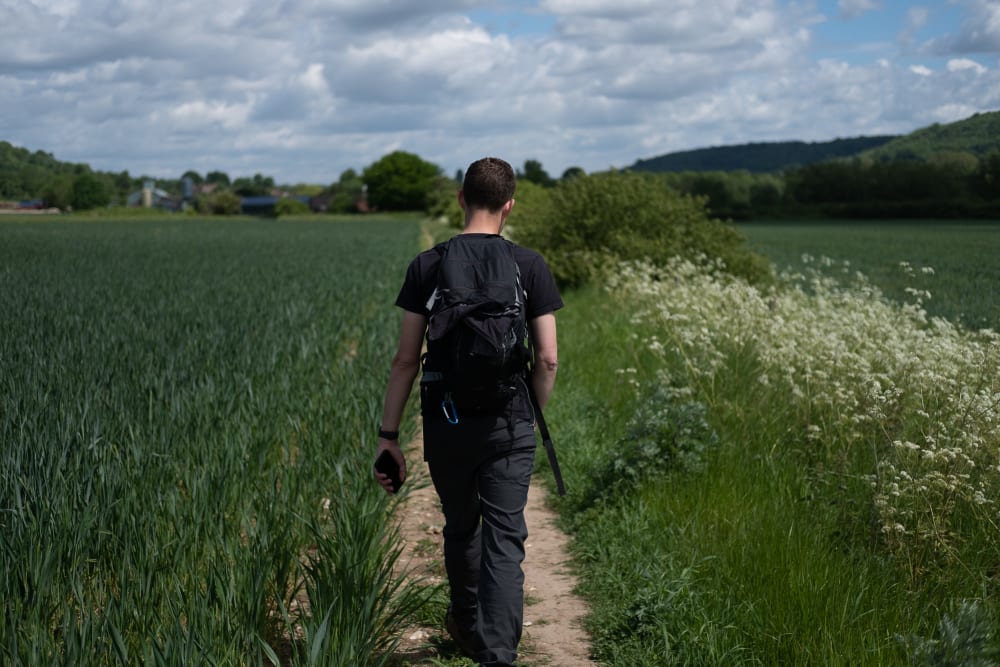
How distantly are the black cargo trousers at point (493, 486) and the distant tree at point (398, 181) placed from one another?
130 metres

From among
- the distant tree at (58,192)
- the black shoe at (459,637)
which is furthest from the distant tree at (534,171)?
the black shoe at (459,637)

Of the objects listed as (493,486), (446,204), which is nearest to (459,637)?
(493,486)

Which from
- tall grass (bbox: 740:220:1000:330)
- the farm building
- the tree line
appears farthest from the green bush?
the farm building

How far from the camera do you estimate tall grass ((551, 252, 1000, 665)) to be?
412 centimetres

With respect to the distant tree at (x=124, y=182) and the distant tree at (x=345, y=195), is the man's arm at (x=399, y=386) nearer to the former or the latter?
the distant tree at (x=345, y=195)

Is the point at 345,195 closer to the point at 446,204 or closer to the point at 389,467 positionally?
the point at 446,204

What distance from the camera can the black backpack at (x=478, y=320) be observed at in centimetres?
348

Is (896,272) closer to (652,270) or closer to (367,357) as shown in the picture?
(652,270)

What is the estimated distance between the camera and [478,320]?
347 cm

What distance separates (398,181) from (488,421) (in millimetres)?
135903

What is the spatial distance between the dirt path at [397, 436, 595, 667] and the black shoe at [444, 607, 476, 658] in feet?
0.53

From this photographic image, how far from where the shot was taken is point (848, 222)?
29.5 m

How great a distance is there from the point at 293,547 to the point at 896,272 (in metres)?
12.6

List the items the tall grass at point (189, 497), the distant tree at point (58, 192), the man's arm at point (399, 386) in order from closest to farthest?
→ the tall grass at point (189, 497) → the man's arm at point (399, 386) → the distant tree at point (58, 192)
